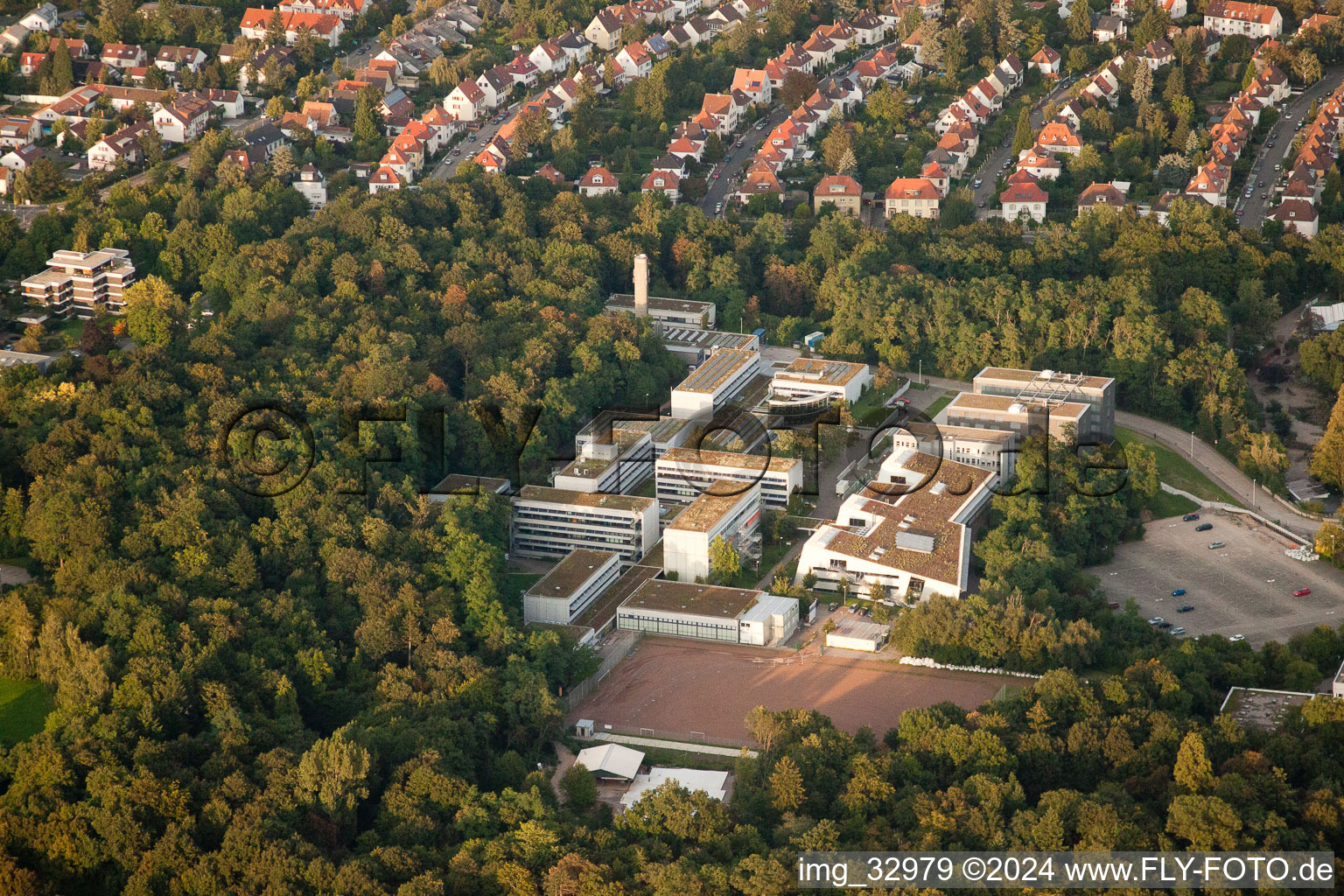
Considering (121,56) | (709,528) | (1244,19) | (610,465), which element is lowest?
(610,465)

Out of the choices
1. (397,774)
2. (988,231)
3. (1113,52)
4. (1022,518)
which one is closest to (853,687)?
(1022,518)

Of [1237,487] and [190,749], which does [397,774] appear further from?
[1237,487]

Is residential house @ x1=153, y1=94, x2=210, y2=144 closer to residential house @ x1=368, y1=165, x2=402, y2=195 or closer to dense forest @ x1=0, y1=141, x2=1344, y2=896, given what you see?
dense forest @ x1=0, y1=141, x2=1344, y2=896

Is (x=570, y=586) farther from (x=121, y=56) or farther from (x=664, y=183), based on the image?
(x=121, y=56)

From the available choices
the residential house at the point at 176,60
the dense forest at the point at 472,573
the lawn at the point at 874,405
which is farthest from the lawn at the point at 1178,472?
the residential house at the point at 176,60

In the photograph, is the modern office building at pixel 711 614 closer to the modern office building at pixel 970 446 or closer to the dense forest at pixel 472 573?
the dense forest at pixel 472 573

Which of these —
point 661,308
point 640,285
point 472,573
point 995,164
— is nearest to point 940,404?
point 661,308

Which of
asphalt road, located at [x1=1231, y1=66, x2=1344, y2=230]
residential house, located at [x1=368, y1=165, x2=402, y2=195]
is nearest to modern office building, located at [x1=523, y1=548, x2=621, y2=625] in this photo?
residential house, located at [x1=368, y1=165, x2=402, y2=195]
